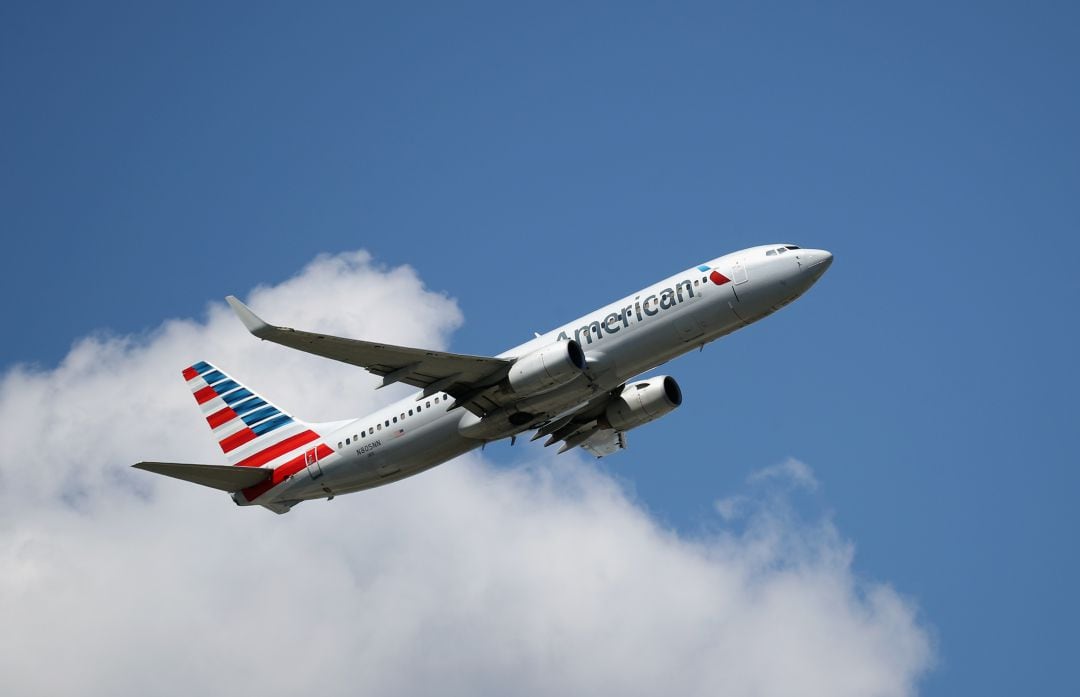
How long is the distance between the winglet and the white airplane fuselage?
26.0ft

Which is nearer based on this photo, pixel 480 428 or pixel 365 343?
pixel 365 343

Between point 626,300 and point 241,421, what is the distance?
19351 mm

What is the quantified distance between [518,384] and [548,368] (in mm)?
1402

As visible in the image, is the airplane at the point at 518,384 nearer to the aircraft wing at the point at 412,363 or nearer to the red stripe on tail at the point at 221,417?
the aircraft wing at the point at 412,363

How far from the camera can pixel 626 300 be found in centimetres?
4988

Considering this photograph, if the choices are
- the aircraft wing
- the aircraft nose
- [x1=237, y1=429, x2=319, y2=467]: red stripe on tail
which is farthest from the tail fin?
the aircraft nose

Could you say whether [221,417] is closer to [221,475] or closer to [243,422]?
[243,422]

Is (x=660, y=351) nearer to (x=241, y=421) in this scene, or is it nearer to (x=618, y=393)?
(x=618, y=393)

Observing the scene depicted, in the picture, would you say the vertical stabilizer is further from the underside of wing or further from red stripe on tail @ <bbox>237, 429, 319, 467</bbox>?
the underside of wing

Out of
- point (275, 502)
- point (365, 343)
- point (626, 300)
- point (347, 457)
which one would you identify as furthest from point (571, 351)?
point (275, 502)

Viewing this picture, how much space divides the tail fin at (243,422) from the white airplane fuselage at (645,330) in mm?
5550

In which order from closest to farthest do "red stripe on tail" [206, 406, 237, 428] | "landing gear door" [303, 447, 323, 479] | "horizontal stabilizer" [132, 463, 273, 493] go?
"horizontal stabilizer" [132, 463, 273, 493], "landing gear door" [303, 447, 323, 479], "red stripe on tail" [206, 406, 237, 428]

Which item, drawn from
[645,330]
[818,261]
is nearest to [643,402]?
[645,330]

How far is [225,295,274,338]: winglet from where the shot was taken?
45188mm
